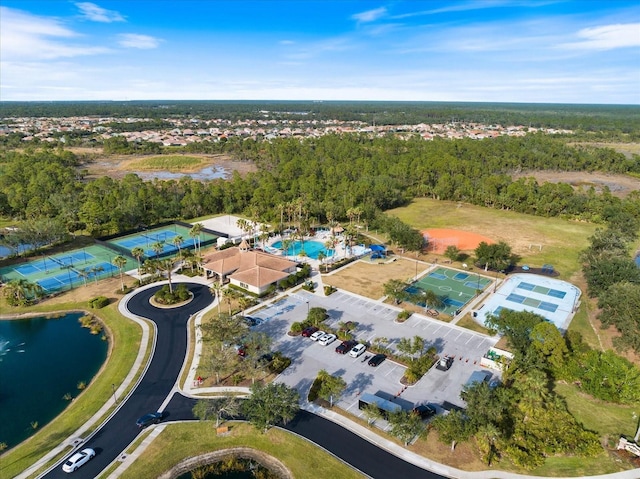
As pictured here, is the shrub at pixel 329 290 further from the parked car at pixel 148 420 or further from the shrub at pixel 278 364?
the parked car at pixel 148 420

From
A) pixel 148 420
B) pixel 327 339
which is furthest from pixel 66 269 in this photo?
pixel 327 339

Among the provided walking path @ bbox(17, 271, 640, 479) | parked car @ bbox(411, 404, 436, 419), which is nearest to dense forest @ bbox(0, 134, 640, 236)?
walking path @ bbox(17, 271, 640, 479)

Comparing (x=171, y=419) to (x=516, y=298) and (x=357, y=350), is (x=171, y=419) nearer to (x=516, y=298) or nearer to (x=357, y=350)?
(x=357, y=350)

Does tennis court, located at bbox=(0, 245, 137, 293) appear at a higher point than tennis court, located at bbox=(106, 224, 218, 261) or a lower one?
lower

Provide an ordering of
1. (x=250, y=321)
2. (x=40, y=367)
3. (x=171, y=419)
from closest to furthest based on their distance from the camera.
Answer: (x=171, y=419), (x=40, y=367), (x=250, y=321)

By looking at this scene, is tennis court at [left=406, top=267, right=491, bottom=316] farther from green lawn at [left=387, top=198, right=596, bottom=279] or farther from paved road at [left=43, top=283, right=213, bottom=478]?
paved road at [left=43, top=283, right=213, bottom=478]
